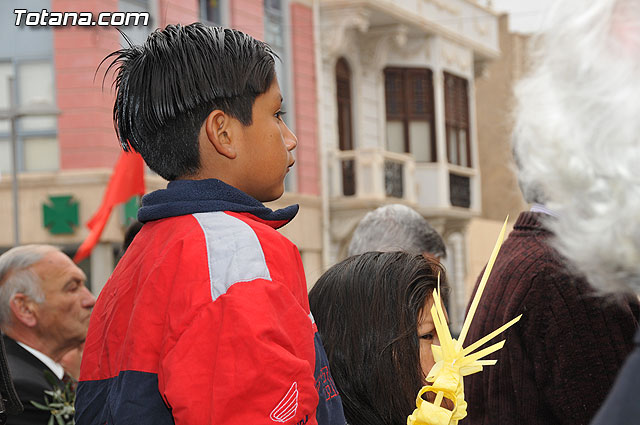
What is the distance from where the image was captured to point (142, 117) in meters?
2.09

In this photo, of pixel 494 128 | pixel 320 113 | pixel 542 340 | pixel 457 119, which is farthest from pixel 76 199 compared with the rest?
pixel 494 128

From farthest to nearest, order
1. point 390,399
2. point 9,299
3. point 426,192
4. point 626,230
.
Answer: point 426,192, point 9,299, point 390,399, point 626,230

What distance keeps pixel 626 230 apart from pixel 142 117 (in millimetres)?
1237

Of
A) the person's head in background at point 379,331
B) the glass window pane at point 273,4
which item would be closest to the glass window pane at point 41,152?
the glass window pane at point 273,4

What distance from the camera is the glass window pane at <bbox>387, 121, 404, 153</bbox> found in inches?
744

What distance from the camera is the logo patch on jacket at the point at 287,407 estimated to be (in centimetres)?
171

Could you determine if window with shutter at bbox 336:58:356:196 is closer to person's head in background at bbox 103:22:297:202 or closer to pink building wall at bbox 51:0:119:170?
pink building wall at bbox 51:0:119:170

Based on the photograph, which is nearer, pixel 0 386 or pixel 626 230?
pixel 626 230

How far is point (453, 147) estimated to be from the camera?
20344 mm

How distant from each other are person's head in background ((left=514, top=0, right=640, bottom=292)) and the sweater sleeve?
4.17 feet

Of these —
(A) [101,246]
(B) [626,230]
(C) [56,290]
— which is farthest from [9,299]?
(A) [101,246]

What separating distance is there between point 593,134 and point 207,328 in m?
0.86

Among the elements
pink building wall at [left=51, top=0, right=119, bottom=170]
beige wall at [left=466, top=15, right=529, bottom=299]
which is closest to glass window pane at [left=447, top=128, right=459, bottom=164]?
beige wall at [left=466, top=15, right=529, bottom=299]

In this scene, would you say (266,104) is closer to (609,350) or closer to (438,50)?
(609,350)
